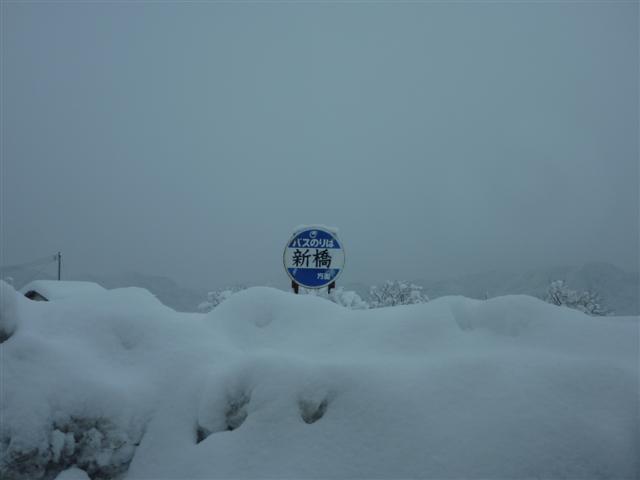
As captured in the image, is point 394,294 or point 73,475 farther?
point 394,294

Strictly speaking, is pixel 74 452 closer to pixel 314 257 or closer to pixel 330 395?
pixel 330 395

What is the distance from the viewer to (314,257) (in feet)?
28.7

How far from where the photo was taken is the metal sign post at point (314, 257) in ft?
28.7

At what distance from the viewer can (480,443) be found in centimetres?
253

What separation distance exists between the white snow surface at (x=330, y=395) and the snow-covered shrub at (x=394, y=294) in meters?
25.4

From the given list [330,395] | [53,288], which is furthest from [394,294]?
[330,395]

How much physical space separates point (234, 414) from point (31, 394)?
57.2 inches

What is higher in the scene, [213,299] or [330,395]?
A: [330,395]

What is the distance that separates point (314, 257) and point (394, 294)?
21.8 meters

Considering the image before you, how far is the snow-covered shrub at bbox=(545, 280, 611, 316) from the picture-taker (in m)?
27.5

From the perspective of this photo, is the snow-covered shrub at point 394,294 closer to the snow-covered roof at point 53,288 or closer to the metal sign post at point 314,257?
the snow-covered roof at point 53,288

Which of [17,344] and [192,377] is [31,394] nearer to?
[17,344]

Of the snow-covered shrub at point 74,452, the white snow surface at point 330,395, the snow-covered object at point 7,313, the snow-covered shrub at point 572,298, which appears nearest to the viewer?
the white snow surface at point 330,395

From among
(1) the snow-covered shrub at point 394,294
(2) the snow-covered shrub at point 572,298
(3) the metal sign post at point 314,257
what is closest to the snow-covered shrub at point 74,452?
(3) the metal sign post at point 314,257
